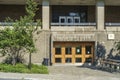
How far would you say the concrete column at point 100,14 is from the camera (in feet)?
110

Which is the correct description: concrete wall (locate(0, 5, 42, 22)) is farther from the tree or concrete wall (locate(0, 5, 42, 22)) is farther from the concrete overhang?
the tree

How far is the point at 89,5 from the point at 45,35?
7699 millimetres

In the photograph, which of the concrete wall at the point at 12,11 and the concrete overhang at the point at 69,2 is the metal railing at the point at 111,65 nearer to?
the concrete overhang at the point at 69,2

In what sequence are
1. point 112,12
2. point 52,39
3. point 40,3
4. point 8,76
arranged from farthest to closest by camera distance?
point 112,12 → point 40,3 → point 52,39 → point 8,76

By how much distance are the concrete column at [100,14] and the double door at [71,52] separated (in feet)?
6.76

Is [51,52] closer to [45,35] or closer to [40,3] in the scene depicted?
[45,35]

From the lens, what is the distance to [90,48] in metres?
33.2

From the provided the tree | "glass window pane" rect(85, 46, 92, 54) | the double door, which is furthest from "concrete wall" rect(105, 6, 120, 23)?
the tree

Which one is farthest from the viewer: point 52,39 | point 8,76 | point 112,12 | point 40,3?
point 112,12

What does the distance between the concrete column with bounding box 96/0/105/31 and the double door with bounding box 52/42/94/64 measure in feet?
6.76

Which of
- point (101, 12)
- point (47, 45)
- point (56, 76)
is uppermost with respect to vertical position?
point (101, 12)

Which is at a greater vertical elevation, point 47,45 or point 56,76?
point 47,45

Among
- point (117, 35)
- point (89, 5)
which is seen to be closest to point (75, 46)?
point (117, 35)

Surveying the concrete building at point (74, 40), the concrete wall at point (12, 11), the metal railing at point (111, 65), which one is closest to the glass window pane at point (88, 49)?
the concrete building at point (74, 40)
